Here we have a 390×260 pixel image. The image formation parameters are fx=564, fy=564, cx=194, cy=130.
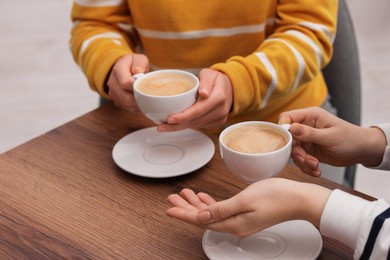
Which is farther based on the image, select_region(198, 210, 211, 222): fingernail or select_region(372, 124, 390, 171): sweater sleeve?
select_region(372, 124, 390, 171): sweater sleeve

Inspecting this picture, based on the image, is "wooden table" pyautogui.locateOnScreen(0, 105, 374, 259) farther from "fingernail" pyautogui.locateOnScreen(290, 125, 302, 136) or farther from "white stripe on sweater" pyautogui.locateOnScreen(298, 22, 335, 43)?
"white stripe on sweater" pyautogui.locateOnScreen(298, 22, 335, 43)

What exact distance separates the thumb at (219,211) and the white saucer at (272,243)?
6cm

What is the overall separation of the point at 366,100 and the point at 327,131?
1.93m

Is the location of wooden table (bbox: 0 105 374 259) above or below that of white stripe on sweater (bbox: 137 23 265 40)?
below

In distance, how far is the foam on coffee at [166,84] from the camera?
1.03 metres

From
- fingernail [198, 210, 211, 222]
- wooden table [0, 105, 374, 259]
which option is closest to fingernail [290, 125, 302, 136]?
wooden table [0, 105, 374, 259]

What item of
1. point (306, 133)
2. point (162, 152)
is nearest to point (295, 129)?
point (306, 133)

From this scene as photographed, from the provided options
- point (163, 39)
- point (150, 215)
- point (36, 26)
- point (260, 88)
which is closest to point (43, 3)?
point (36, 26)

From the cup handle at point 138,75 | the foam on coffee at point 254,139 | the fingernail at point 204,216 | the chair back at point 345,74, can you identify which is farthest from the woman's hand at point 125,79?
the chair back at point 345,74

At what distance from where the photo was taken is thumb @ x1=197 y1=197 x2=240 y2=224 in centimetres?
79

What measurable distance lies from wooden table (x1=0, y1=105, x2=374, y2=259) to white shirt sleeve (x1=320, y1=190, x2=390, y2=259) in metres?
0.06

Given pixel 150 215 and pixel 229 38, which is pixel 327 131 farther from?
pixel 229 38

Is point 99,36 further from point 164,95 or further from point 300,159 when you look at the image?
point 300,159

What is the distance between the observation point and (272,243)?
0.84 metres
